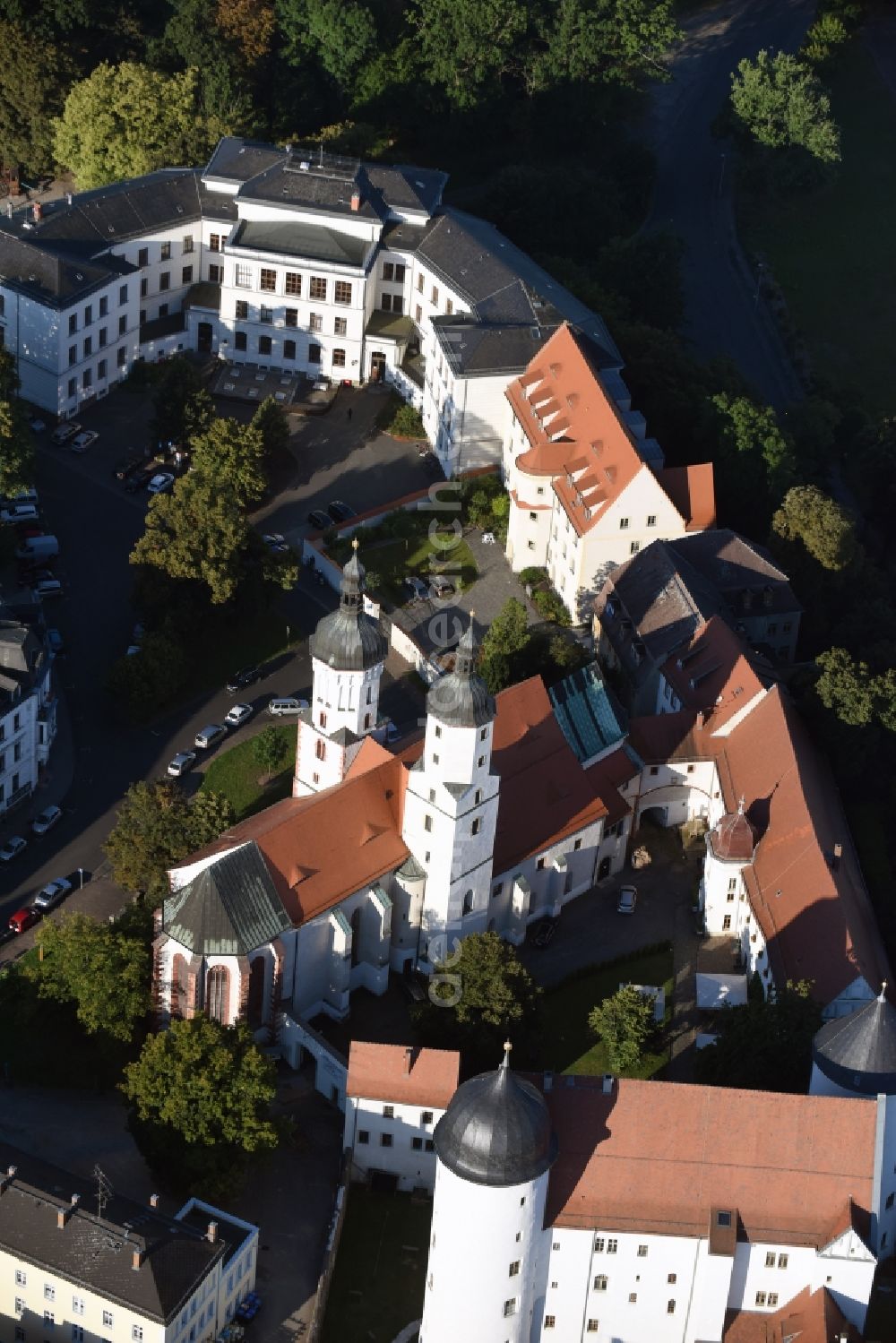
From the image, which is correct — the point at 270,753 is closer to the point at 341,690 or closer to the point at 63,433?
the point at 341,690

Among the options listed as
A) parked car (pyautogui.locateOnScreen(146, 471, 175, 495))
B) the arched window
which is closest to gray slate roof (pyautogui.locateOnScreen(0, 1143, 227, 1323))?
the arched window

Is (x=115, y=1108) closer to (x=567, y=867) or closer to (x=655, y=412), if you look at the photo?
(x=567, y=867)

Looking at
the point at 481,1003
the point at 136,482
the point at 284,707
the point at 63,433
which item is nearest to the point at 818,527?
the point at 284,707

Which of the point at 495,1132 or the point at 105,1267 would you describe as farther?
the point at 105,1267

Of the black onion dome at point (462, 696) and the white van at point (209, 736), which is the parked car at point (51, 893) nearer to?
the white van at point (209, 736)

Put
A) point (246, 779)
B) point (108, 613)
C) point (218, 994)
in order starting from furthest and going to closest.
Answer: point (108, 613), point (246, 779), point (218, 994)

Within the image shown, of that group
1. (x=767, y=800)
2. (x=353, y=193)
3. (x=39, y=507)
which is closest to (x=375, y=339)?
(x=353, y=193)
